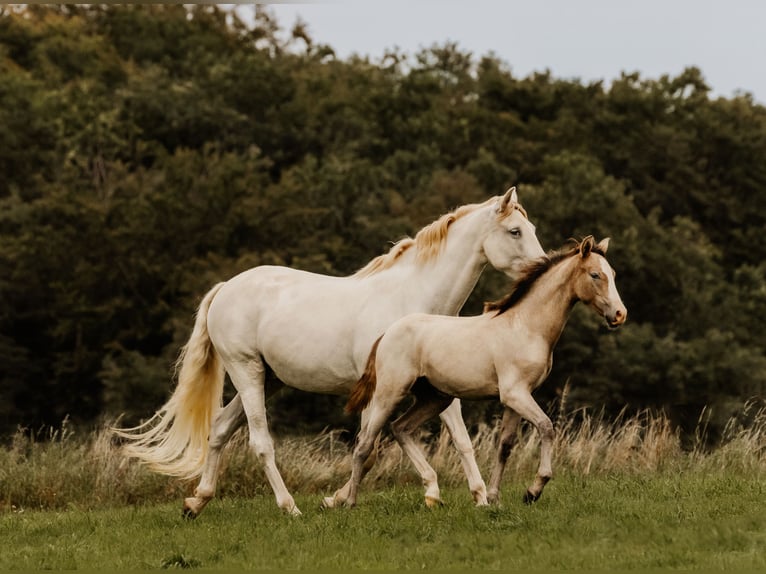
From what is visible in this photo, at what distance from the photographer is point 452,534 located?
818cm

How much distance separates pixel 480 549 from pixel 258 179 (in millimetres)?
39052

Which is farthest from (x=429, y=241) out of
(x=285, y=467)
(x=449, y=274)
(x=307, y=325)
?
(x=285, y=467)

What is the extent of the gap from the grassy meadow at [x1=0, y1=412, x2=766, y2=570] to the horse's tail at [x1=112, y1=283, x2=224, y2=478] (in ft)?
1.61

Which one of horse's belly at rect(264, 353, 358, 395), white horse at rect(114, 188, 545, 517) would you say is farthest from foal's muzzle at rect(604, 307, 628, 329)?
horse's belly at rect(264, 353, 358, 395)

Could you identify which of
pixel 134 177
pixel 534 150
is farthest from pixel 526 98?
pixel 134 177

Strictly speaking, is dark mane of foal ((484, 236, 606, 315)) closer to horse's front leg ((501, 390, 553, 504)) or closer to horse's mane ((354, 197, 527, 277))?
horse's front leg ((501, 390, 553, 504))

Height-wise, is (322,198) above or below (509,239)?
below

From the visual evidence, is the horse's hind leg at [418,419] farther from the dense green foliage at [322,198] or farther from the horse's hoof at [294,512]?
the dense green foliage at [322,198]

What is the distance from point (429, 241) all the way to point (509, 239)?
2.42 feet

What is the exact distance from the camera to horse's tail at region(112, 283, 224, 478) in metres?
11.8

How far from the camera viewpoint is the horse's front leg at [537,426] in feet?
28.8

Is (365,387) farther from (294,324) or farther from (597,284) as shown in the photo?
(597,284)

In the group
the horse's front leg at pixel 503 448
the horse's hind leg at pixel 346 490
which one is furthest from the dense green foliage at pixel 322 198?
the horse's front leg at pixel 503 448

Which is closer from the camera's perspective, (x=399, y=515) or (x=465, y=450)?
(x=399, y=515)
